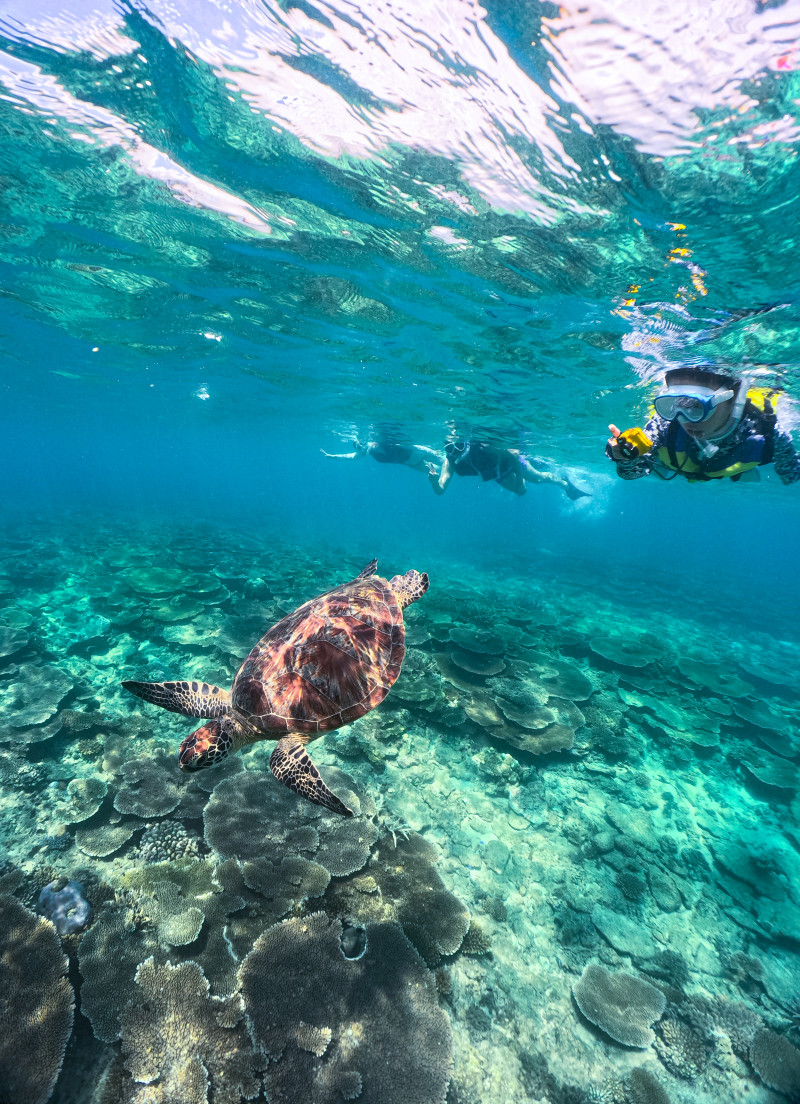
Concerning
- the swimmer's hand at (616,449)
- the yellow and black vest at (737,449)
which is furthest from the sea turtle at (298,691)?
the yellow and black vest at (737,449)

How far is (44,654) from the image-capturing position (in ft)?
29.5

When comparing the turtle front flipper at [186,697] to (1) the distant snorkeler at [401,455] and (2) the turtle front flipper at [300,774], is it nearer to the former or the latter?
(2) the turtle front flipper at [300,774]

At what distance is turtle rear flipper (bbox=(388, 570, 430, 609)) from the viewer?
6.01 m

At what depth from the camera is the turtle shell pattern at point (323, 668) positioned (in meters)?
4.39

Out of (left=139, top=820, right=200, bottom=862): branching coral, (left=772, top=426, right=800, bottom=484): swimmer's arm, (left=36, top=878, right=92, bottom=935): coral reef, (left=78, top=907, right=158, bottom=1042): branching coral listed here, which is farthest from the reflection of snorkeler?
(left=78, top=907, right=158, bottom=1042): branching coral

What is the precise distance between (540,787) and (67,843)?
6.68 meters

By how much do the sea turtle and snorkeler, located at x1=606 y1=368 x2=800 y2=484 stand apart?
3.99m

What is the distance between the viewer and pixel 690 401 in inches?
209

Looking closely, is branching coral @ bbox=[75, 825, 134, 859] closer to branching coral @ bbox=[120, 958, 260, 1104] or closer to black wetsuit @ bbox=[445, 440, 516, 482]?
branching coral @ bbox=[120, 958, 260, 1104]

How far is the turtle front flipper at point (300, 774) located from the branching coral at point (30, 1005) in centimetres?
219

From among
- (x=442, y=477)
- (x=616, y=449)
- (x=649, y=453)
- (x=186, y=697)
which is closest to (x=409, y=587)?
(x=186, y=697)

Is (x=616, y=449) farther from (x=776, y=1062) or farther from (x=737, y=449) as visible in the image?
(x=776, y=1062)

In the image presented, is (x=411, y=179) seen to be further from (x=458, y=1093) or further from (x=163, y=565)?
(x=163, y=565)

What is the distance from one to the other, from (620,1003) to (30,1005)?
17.5ft
